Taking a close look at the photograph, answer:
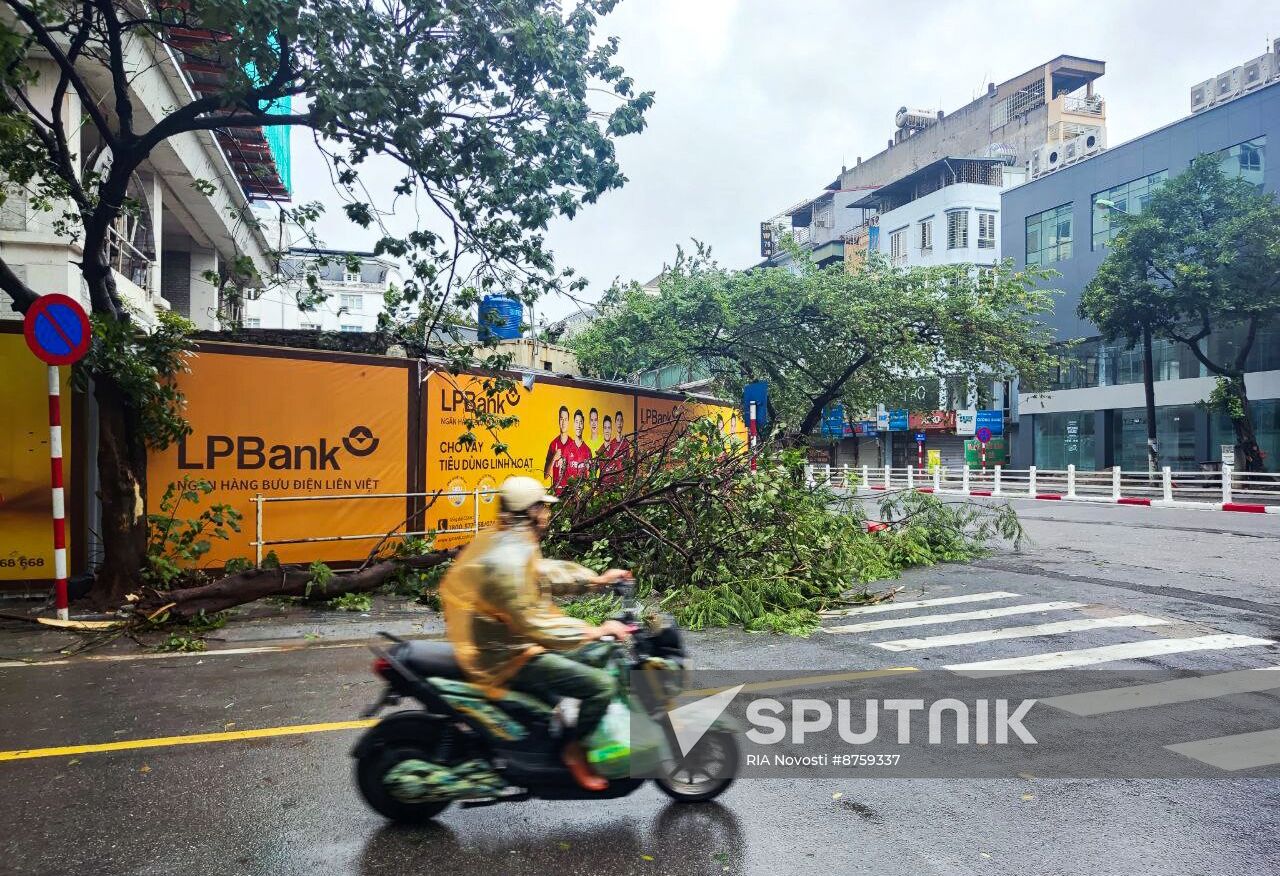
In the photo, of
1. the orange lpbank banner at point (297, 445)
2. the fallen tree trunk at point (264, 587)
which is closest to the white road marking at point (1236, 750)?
the fallen tree trunk at point (264, 587)

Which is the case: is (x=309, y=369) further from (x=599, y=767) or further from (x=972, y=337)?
(x=972, y=337)

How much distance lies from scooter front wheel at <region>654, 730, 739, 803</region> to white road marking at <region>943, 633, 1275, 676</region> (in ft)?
10.5

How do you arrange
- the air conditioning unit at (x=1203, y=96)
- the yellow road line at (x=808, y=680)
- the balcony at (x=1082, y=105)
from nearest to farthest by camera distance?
the yellow road line at (x=808, y=680) → the air conditioning unit at (x=1203, y=96) → the balcony at (x=1082, y=105)

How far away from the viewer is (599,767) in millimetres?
3701

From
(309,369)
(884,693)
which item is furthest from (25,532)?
(884,693)

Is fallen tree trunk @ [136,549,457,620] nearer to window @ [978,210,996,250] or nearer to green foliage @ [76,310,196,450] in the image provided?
green foliage @ [76,310,196,450]

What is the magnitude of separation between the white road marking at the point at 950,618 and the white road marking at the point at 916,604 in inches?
18.3

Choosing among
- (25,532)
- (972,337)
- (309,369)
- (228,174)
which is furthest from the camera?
(972,337)

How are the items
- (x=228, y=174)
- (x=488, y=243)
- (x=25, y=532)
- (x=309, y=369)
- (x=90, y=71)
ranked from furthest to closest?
(x=228, y=174) < (x=90, y=71) < (x=309, y=369) < (x=488, y=243) < (x=25, y=532)

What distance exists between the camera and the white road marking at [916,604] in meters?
9.16

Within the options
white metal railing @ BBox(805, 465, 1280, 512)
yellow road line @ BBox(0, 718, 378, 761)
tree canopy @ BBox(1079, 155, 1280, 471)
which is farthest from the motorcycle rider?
tree canopy @ BBox(1079, 155, 1280, 471)

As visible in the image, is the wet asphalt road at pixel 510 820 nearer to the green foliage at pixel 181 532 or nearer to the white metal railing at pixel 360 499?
the green foliage at pixel 181 532

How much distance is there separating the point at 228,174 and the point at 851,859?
70.0ft

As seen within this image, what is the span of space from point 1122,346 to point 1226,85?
11365 mm
